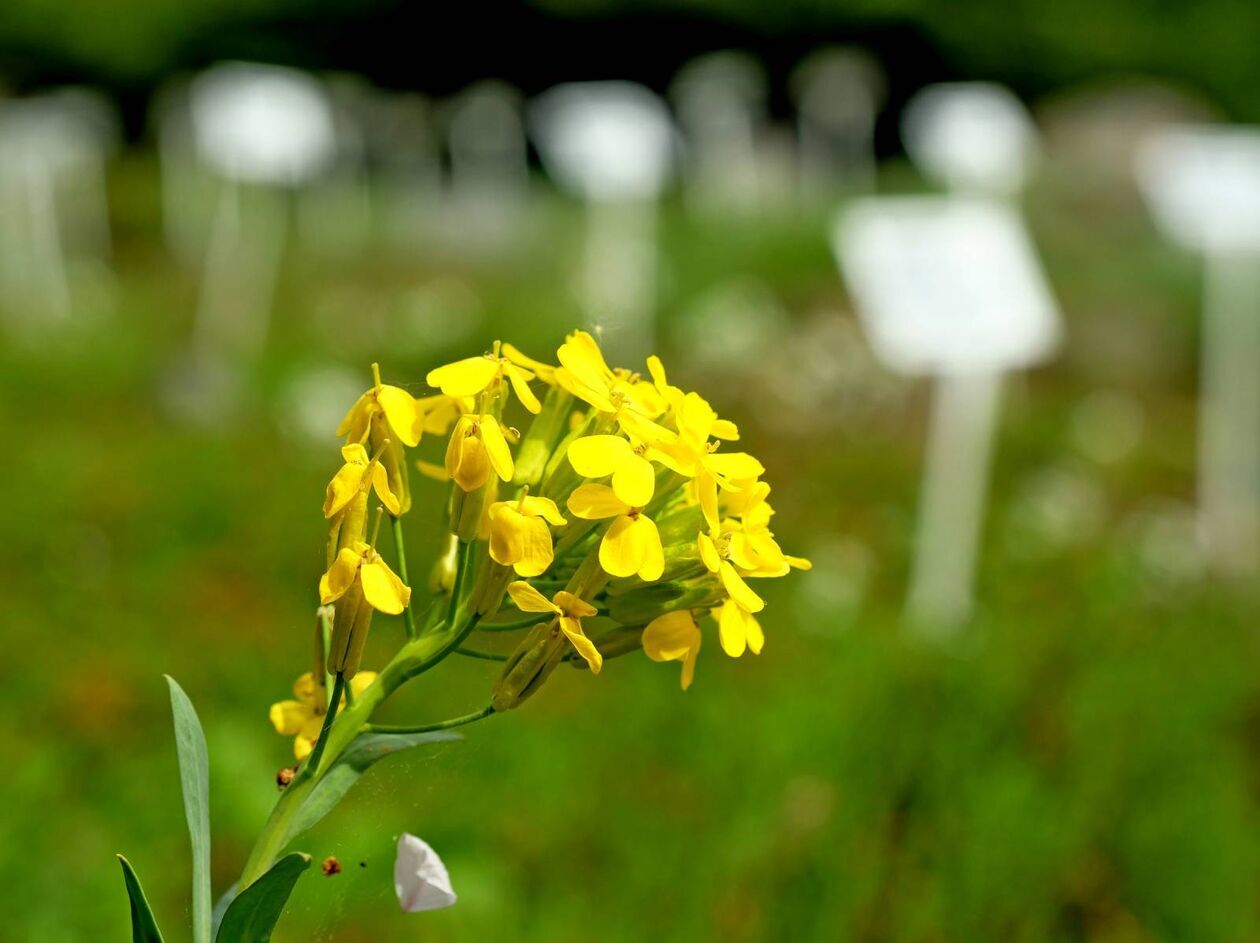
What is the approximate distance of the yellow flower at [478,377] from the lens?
78cm

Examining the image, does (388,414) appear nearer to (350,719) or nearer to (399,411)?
(399,411)

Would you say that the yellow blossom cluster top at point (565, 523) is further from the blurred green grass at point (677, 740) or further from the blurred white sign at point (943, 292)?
the blurred white sign at point (943, 292)

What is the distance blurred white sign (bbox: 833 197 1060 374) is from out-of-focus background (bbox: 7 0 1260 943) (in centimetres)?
77

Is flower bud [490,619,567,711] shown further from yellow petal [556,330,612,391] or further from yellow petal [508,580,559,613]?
yellow petal [556,330,612,391]

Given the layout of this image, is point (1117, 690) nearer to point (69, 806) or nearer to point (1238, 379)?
point (69, 806)

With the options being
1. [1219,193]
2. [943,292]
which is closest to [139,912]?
[943,292]

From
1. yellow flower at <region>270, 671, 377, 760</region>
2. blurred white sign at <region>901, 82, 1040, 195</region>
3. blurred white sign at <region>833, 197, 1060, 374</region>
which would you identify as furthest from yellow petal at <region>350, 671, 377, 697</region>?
blurred white sign at <region>901, 82, 1040, 195</region>

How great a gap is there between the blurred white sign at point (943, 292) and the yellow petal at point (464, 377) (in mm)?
3182

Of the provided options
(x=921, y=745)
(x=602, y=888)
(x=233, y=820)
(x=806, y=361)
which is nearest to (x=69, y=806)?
(x=233, y=820)

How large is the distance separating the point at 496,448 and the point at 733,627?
0.55 ft

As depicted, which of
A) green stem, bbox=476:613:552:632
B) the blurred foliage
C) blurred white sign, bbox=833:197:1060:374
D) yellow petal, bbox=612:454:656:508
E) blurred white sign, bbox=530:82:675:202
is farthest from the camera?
the blurred foliage

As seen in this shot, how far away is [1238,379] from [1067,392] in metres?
1.16

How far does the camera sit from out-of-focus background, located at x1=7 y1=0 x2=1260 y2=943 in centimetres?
236

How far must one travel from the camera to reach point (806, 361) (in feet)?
25.8
